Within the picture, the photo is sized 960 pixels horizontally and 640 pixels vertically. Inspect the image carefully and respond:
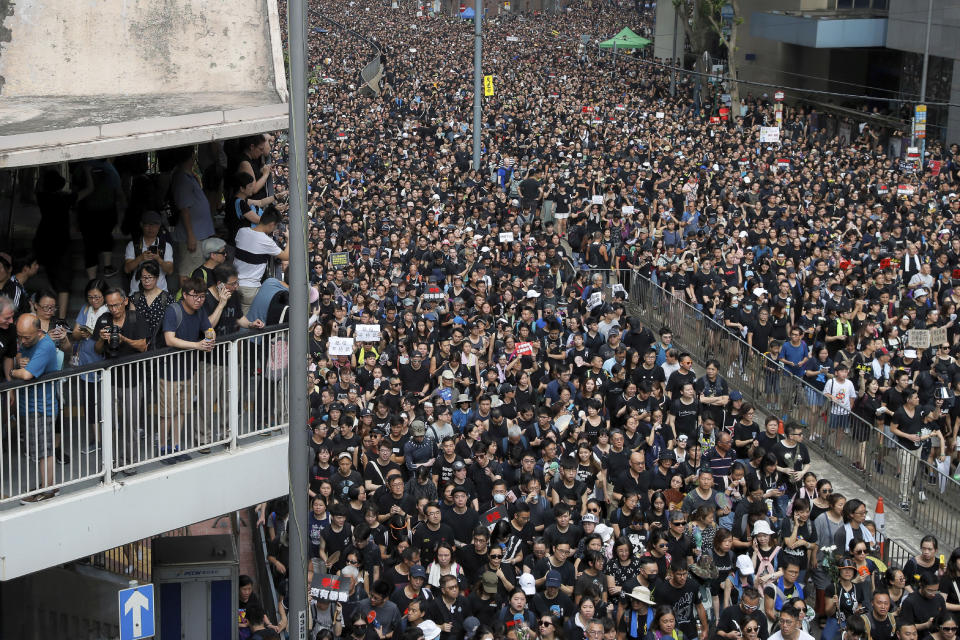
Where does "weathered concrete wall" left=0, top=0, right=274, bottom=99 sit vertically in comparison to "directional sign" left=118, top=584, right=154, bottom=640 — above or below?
above

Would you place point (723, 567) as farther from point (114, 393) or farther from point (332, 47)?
point (332, 47)

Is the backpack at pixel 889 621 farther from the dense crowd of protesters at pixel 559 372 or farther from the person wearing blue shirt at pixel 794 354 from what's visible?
the person wearing blue shirt at pixel 794 354

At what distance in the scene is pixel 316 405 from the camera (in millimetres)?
15234

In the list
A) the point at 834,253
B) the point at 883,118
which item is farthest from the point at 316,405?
the point at 883,118

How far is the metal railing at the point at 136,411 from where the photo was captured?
28.5 ft

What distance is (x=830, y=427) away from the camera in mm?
16844

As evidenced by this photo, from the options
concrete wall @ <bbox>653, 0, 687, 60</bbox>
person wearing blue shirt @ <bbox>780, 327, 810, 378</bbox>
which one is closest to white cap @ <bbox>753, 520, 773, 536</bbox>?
person wearing blue shirt @ <bbox>780, 327, 810, 378</bbox>

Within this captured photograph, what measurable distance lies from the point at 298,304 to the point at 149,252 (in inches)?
72.9

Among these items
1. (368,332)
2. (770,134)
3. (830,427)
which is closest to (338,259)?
(368,332)

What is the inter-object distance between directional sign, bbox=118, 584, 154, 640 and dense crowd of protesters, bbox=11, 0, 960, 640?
1.01 meters

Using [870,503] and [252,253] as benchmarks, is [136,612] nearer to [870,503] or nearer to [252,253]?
[252,253]

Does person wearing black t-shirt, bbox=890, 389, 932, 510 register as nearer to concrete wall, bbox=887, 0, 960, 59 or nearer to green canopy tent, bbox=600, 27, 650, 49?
concrete wall, bbox=887, 0, 960, 59

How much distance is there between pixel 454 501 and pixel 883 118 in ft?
106

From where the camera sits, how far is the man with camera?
9.08m
